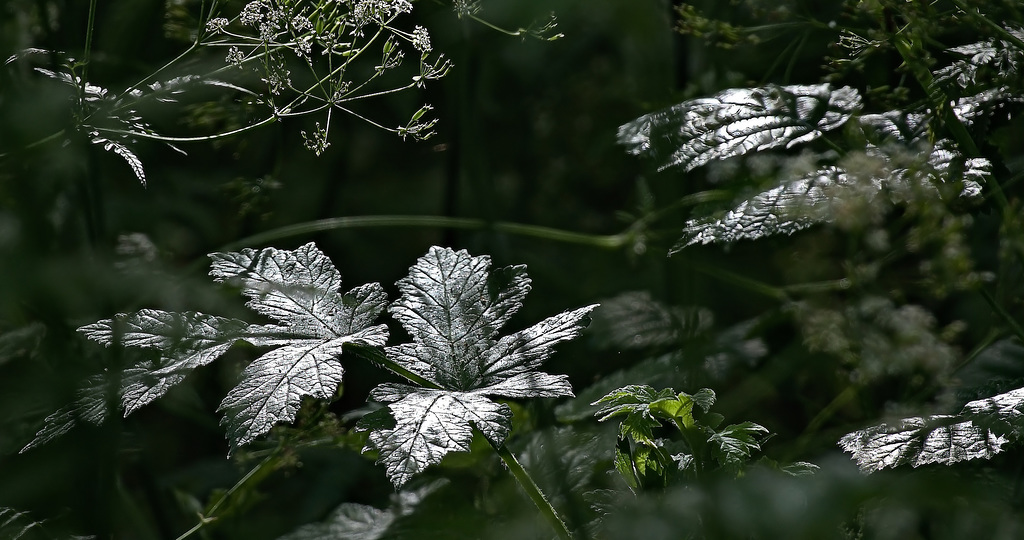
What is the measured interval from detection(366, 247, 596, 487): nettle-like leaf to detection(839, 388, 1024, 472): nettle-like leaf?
0.31 meters

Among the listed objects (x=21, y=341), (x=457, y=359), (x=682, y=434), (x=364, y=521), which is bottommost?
(x=364, y=521)

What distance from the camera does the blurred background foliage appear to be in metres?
0.83

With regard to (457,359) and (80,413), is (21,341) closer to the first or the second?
(80,413)

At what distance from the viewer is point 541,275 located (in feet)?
5.90

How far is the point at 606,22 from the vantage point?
2021 millimetres

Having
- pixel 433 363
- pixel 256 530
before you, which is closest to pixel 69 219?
pixel 256 530

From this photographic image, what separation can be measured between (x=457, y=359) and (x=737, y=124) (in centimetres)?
44

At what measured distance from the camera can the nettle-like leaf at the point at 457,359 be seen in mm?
713

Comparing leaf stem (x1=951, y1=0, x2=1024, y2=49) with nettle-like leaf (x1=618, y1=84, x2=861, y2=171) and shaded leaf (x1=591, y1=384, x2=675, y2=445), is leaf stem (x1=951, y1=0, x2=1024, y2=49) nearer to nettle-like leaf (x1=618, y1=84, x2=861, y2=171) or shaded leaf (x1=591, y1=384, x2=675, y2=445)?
nettle-like leaf (x1=618, y1=84, x2=861, y2=171)

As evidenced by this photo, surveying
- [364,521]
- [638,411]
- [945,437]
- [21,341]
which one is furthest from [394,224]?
[945,437]

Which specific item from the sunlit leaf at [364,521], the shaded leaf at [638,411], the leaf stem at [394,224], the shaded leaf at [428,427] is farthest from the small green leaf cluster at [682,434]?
the leaf stem at [394,224]

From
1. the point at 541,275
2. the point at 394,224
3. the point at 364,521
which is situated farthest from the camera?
the point at 541,275

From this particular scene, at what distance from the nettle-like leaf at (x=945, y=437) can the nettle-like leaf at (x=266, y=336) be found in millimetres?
490

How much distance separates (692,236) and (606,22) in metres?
1.23
